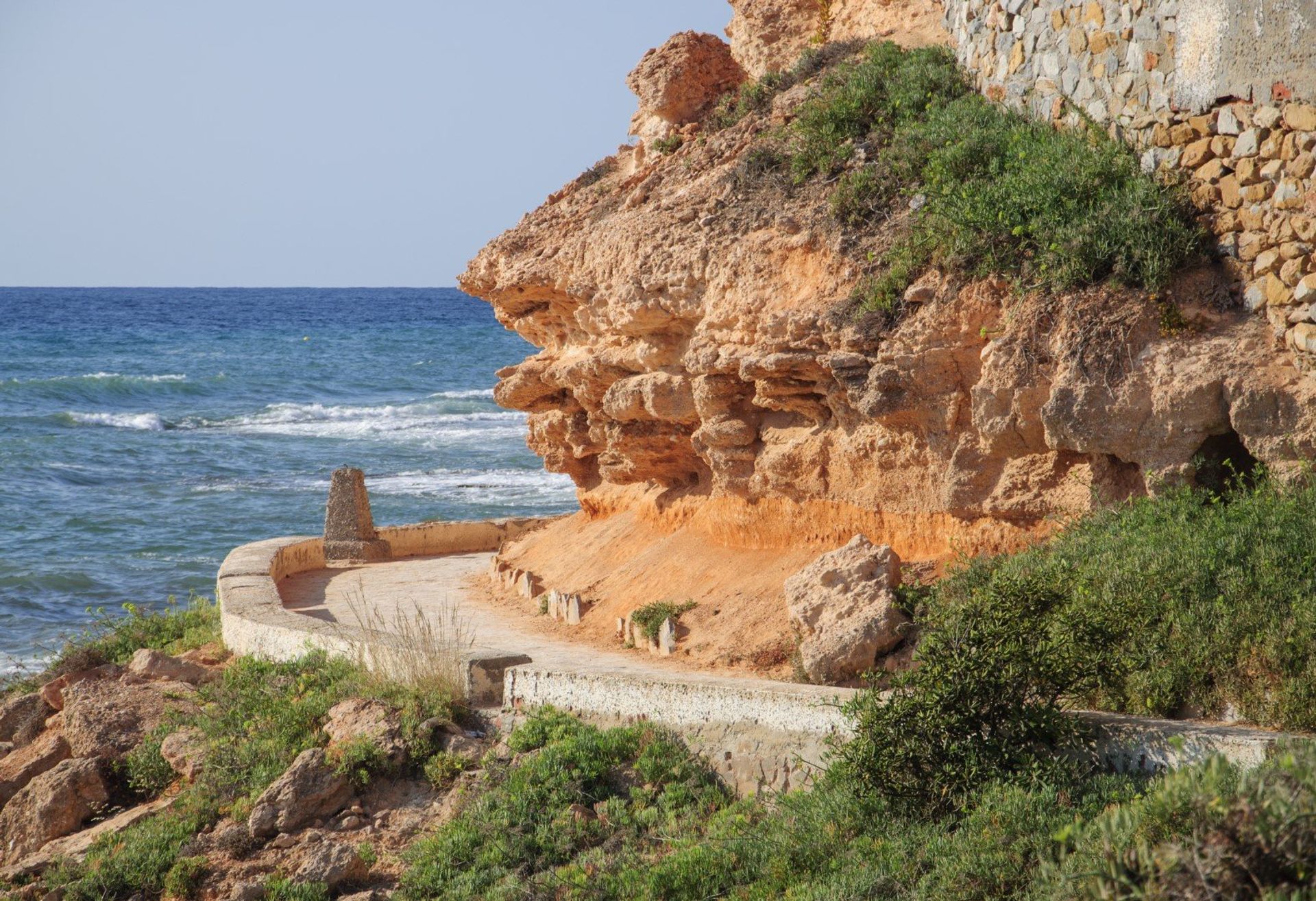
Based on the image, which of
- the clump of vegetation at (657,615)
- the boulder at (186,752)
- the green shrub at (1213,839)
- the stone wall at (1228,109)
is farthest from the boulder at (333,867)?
the stone wall at (1228,109)

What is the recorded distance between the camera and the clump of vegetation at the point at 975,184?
8.92 m

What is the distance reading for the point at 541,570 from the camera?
559 inches

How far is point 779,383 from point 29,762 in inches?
271

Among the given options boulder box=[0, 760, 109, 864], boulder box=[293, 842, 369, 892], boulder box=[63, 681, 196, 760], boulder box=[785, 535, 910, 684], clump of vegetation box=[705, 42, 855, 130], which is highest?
clump of vegetation box=[705, 42, 855, 130]

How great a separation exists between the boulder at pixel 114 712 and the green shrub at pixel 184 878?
2.29m

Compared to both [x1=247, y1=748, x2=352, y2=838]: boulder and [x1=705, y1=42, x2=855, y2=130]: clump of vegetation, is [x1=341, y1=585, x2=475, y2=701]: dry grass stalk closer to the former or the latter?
[x1=247, y1=748, x2=352, y2=838]: boulder

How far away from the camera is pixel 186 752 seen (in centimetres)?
1003

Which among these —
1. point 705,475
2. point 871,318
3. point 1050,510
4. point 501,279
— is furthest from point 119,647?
point 1050,510

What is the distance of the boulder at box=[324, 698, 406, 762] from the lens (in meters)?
9.09

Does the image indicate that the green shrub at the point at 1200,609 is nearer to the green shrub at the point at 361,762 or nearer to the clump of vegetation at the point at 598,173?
the green shrub at the point at 361,762

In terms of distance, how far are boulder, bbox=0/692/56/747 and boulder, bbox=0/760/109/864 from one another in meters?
1.70

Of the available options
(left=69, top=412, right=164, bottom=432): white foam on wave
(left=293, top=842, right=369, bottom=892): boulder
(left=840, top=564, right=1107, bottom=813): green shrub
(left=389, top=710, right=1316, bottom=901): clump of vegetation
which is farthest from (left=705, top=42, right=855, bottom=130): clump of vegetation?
(left=69, top=412, right=164, bottom=432): white foam on wave

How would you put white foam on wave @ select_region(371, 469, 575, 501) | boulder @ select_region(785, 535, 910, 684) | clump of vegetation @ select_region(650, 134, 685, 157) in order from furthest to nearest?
white foam on wave @ select_region(371, 469, 575, 501) → clump of vegetation @ select_region(650, 134, 685, 157) → boulder @ select_region(785, 535, 910, 684)

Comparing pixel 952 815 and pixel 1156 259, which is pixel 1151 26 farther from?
pixel 952 815
